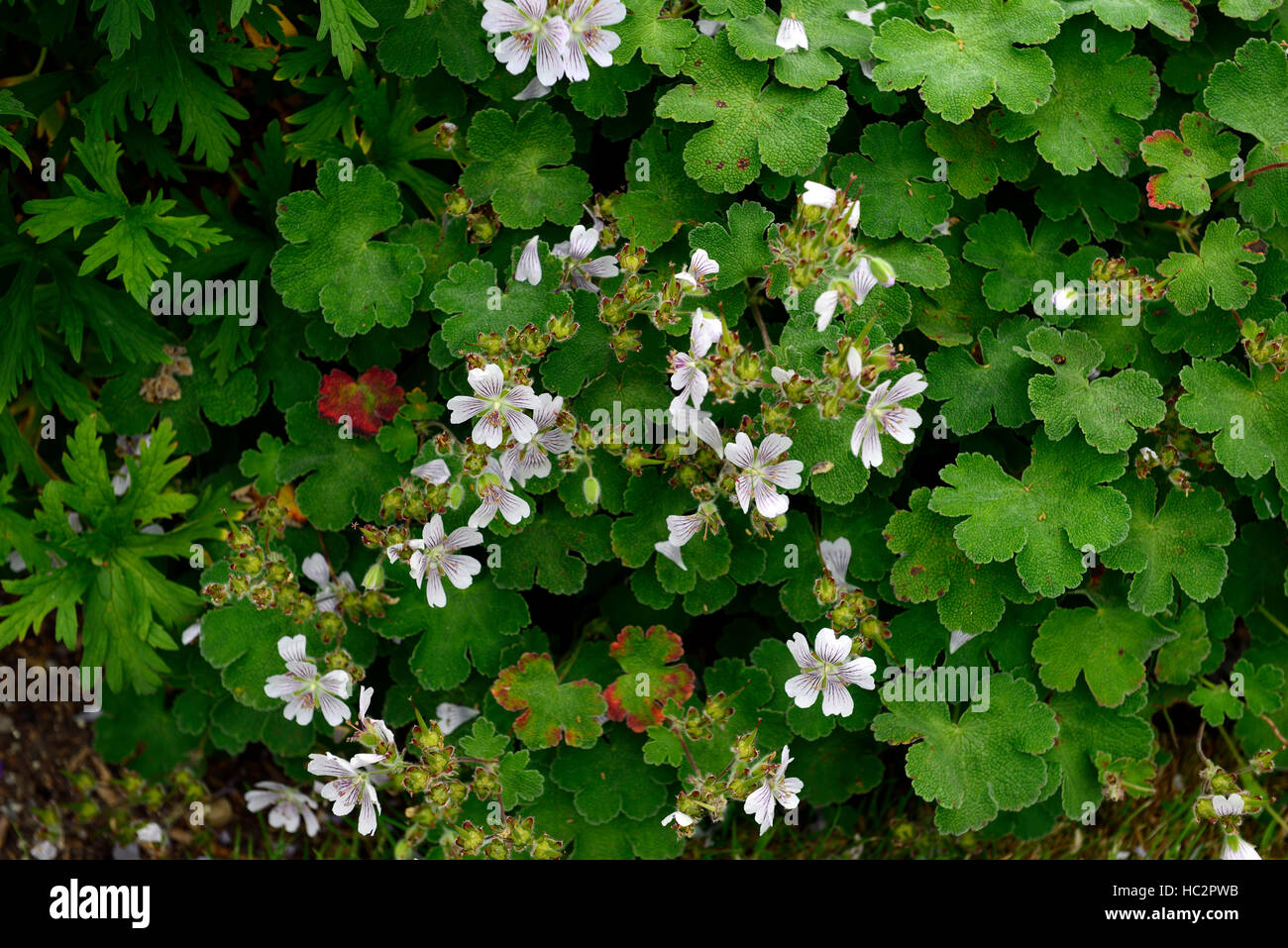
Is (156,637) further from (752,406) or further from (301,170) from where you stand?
(752,406)

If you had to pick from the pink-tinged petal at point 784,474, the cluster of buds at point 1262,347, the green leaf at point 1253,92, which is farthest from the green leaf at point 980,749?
the green leaf at point 1253,92

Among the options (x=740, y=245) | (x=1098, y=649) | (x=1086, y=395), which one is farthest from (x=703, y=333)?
(x=1098, y=649)

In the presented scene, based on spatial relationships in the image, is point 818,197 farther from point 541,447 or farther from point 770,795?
point 770,795

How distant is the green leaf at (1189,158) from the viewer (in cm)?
242

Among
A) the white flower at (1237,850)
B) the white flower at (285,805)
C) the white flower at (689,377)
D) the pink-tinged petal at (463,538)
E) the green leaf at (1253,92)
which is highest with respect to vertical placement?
the green leaf at (1253,92)

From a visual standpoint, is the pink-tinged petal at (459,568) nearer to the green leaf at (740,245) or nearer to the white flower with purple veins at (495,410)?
the white flower with purple veins at (495,410)

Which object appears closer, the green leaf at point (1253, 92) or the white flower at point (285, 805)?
the green leaf at point (1253, 92)

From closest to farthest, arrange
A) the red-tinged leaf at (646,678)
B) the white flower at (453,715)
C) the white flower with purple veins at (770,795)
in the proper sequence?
the white flower with purple veins at (770,795) < the red-tinged leaf at (646,678) < the white flower at (453,715)

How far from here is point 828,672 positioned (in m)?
2.31

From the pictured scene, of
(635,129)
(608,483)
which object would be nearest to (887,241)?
(635,129)

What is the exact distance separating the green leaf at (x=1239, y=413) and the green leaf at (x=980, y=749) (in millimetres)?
679

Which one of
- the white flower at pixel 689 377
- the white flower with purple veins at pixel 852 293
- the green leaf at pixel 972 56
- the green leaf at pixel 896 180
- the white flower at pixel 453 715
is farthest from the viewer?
the white flower at pixel 453 715

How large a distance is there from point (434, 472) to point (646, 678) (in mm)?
681

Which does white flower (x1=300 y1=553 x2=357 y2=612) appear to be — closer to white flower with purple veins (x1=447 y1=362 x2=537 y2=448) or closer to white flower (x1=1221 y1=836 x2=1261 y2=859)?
white flower with purple veins (x1=447 y1=362 x2=537 y2=448)
